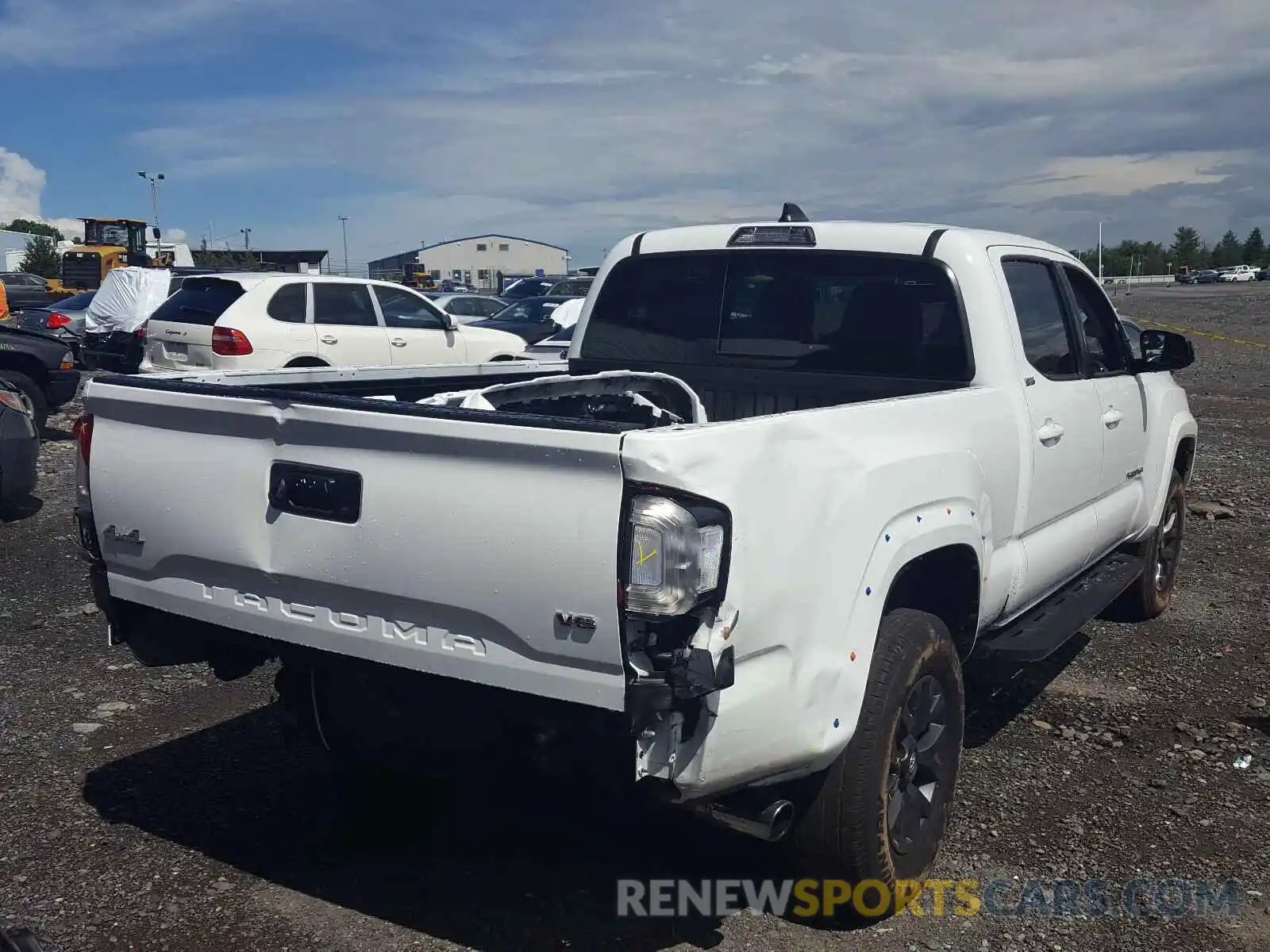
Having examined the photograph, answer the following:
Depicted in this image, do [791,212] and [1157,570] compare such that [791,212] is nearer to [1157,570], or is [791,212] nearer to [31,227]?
[1157,570]

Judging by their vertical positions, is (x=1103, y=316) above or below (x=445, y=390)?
above

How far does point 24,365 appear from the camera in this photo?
1173 cm

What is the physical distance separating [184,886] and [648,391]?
221 centimetres

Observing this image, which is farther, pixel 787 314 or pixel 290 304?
pixel 290 304

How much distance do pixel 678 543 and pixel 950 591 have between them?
1.60 metres

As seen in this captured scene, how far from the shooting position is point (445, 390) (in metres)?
4.77

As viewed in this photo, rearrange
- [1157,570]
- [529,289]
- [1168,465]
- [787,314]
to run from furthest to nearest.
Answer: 1. [529,289]
2. [1157,570]
3. [1168,465]
4. [787,314]

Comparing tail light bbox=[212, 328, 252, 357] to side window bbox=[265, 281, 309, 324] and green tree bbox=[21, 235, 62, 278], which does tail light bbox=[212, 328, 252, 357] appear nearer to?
side window bbox=[265, 281, 309, 324]

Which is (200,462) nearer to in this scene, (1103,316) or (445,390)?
(445,390)

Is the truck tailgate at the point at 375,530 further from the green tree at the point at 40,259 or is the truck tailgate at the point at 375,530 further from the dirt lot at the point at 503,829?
the green tree at the point at 40,259

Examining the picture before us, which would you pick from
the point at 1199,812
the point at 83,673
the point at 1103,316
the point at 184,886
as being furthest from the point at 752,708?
the point at 83,673

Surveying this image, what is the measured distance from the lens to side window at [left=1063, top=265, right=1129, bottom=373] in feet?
17.3

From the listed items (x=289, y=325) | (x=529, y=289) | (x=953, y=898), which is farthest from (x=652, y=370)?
(x=529, y=289)

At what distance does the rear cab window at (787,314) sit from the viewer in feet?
14.1
